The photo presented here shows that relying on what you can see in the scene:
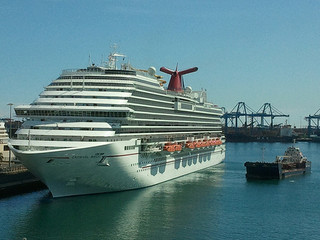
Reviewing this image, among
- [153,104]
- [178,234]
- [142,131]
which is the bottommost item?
[178,234]

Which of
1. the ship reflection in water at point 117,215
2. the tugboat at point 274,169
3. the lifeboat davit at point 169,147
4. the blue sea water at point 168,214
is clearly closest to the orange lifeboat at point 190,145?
the lifeboat davit at point 169,147

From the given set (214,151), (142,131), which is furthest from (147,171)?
(214,151)

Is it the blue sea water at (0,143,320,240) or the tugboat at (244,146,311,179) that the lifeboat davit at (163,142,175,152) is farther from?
the tugboat at (244,146,311,179)

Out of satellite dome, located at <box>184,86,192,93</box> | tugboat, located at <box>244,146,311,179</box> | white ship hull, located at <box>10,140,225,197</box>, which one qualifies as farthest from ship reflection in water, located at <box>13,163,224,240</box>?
satellite dome, located at <box>184,86,192,93</box>

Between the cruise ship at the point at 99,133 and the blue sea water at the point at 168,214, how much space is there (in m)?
1.88

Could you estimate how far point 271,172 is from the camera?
56.8 m

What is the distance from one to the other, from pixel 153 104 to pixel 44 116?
1130 centimetres

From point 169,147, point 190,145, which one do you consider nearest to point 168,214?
point 169,147

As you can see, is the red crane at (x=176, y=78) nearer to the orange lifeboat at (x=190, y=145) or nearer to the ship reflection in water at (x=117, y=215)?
the orange lifeboat at (x=190, y=145)

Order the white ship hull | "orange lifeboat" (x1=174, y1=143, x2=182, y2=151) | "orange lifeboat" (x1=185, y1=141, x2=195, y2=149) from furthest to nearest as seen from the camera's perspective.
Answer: "orange lifeboat" (x1=185, y1=141, x2=195, y2=149)
"orange lifeboat" (x1=174, y1=143, x2=182, y2=151)
the white ship hull

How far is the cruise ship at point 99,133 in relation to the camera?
1383 inches

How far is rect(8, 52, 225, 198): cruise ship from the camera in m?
35.1

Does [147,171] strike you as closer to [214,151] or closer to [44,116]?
[44,116]

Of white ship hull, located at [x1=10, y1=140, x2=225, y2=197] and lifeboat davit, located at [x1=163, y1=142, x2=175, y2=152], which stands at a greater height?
lifeboat davit, located at [x1=163, y1=142, x2=175, y2=152]
